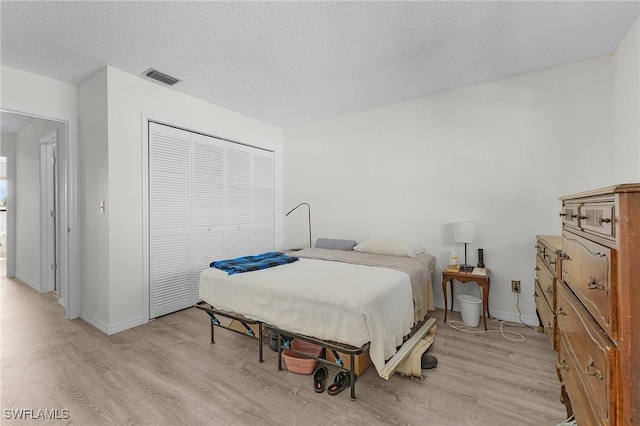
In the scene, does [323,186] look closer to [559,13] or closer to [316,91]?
[316,91]

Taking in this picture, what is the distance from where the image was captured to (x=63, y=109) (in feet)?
10.3

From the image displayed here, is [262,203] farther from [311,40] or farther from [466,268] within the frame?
[466,268]

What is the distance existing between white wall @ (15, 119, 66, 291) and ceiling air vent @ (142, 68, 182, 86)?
216 centimetres

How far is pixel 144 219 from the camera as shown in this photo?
10.2 ft

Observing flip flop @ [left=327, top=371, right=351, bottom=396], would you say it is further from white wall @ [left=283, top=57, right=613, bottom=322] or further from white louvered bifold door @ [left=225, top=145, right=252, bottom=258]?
white louvered bifold door @ [left=225, top=145, right=252, bottom=258]

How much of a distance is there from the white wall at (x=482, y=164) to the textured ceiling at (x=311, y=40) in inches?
10.3

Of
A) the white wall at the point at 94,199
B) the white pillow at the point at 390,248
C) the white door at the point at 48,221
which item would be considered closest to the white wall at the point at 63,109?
the white wall at the point at 94,199

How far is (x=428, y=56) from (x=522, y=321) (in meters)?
2.82

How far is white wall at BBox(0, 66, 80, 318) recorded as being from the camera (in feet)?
9.19

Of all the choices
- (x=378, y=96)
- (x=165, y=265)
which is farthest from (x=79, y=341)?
(x=378, y=96)

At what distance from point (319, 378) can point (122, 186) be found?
2608 mm

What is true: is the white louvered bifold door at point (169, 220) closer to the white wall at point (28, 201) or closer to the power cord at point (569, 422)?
the white wall at point (28, 201)

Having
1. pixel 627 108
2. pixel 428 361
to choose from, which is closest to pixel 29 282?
pixel 428 361

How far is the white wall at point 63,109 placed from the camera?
2.80m
